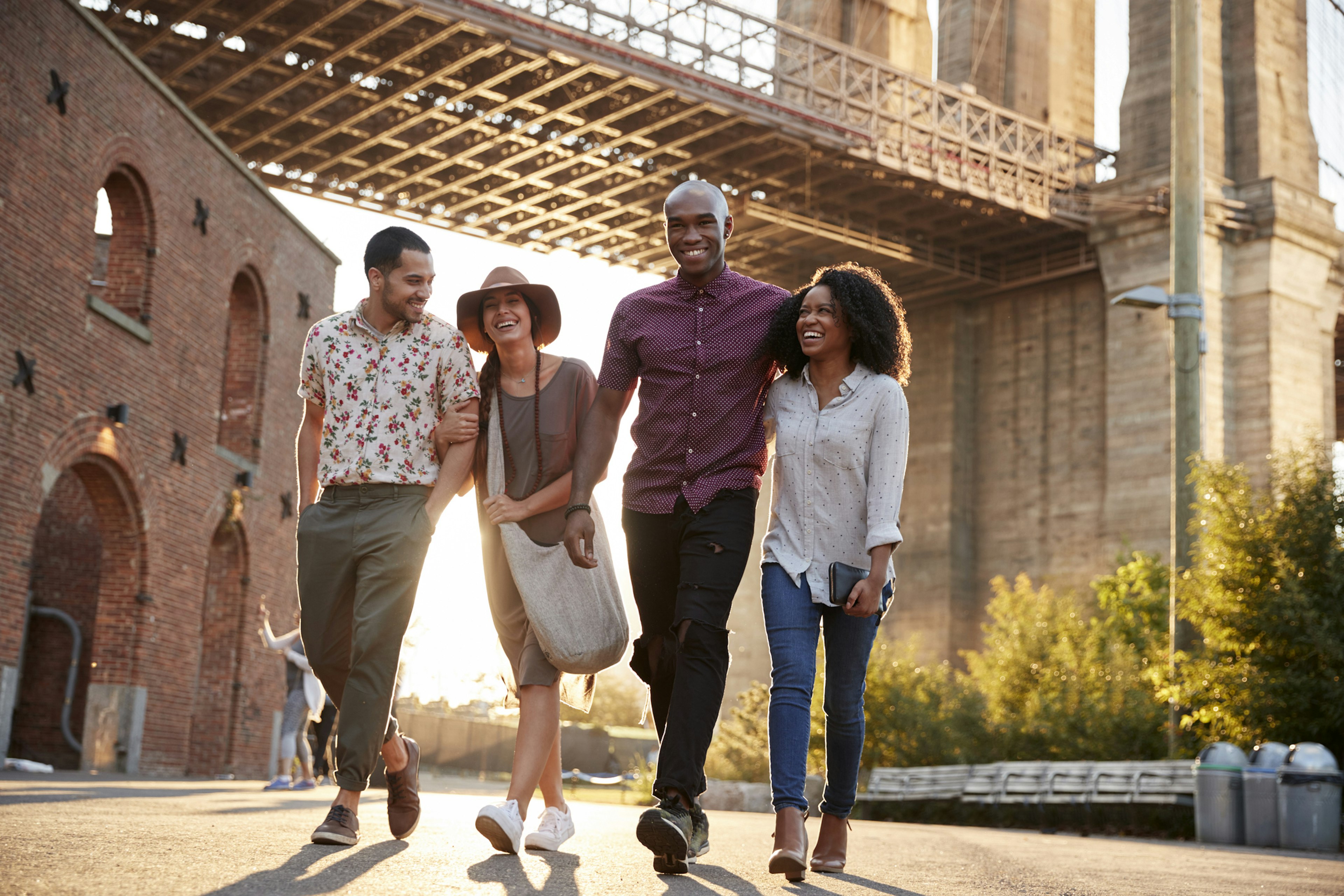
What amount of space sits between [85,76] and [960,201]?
23.2m

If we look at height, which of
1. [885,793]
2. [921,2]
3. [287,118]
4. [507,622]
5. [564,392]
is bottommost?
[885,793]

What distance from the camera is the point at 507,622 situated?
522 centimetres

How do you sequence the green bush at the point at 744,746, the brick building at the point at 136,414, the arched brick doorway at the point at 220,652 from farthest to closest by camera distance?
the green bush at the point at 744,746, the arched brick doorway at the point at 220,652, the brick building at the point at 136,414

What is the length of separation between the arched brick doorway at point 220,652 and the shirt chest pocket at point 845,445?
682 inches

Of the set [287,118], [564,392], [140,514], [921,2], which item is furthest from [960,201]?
[564,392]

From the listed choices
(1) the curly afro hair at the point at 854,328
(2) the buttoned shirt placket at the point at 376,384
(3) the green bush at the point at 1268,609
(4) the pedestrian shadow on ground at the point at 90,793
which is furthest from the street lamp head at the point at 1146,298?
(2) the buttoned shirt placket at the point at 376,384

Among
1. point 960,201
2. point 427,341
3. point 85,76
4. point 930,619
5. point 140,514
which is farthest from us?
point 930,619

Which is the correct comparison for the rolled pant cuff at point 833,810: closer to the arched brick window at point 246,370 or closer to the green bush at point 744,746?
the green bush at point 744,746

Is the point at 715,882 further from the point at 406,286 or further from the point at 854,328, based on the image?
the point at 406,286

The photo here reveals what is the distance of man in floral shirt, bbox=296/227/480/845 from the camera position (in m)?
4.86

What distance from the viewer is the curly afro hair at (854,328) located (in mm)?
5004

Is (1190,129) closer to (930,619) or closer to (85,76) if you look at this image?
(85,76)

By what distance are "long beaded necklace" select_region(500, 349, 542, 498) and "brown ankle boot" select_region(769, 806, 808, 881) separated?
4.59ft

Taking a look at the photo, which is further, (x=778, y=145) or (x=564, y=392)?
(x=778, y=145)
